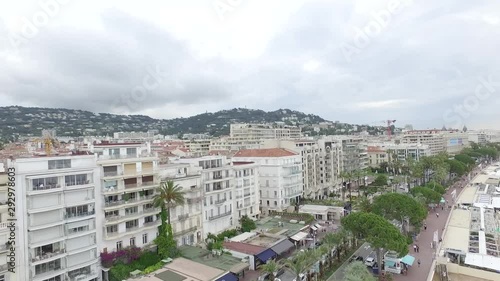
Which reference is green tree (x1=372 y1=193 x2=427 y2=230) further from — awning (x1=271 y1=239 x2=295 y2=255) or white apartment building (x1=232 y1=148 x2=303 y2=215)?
white apartment building (x1=232 y1=148 x2=303 y2=215)

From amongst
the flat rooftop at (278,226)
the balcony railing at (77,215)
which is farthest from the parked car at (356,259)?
the balcony railing at (77,215)

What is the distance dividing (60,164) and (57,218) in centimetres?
573

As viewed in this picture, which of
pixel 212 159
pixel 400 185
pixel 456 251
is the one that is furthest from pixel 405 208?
pixel 400 185

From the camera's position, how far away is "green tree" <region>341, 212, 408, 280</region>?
129 ft

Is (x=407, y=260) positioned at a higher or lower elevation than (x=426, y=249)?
higher

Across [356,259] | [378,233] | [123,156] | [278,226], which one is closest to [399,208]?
[356,259]

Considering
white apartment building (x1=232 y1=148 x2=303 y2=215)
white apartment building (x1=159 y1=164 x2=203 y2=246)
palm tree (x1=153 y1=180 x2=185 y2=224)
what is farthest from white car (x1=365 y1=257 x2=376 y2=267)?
white apartment building (x1=232 y1=148 x2=303 y2=215)

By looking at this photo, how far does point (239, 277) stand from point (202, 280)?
841 cm

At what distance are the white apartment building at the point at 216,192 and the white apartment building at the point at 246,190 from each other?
A: 264 centimetres

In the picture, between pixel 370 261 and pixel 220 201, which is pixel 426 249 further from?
pixel 220 201

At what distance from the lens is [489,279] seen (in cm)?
4244

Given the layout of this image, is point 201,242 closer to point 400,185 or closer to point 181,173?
point 181,173

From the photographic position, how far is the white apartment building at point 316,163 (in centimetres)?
8881

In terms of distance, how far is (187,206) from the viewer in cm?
4981
